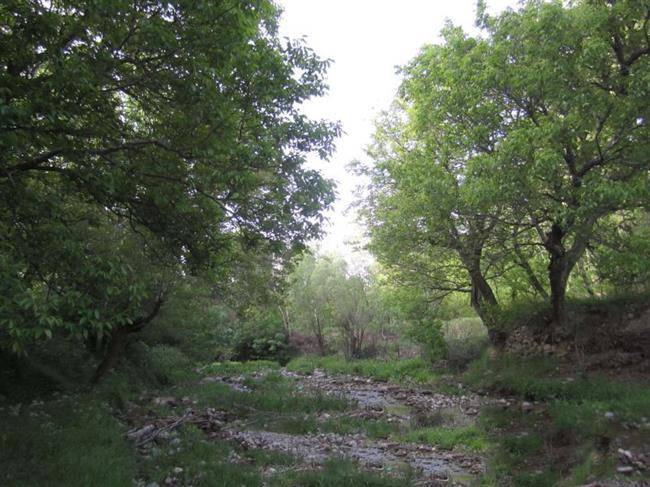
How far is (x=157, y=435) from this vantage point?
9.76 m

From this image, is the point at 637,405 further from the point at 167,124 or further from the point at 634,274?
the point at 167,124

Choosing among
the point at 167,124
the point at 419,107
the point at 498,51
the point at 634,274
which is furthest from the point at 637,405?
the point at 167,124

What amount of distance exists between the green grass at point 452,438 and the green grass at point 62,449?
21.3 ft

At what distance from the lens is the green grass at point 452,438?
34.0ft

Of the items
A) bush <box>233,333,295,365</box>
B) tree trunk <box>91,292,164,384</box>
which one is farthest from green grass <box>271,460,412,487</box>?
bush <box>233,333,295,365</box>

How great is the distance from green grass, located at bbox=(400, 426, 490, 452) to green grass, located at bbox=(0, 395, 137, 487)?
649 cm

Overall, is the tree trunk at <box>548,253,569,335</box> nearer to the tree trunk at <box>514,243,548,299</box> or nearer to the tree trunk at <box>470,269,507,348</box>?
the tree trunk at <box>514,243,548,299</box>

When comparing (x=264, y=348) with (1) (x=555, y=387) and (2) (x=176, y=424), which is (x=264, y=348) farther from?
(2) (x=176, y=424)

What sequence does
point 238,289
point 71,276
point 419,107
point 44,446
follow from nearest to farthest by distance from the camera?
1. point 71,276
2. point 44,446
3. point 419,107
4. point 238,289

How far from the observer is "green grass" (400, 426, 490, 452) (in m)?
10.4

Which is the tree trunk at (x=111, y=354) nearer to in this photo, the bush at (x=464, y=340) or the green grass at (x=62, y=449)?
the green grass at (x=62, y=449)

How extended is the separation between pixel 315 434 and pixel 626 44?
13.1m

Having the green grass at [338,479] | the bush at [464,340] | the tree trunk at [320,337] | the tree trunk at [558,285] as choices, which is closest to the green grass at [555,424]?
the tree trunk at [558,285]

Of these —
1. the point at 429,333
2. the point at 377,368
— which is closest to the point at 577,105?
the point at 429,333
